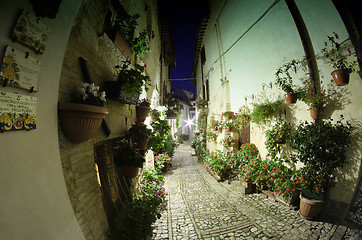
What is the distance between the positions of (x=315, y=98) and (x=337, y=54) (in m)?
0.99

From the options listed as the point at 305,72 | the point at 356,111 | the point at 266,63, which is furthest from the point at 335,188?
the point at 266,63

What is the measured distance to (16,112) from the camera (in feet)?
3.80

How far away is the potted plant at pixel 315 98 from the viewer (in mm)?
3334

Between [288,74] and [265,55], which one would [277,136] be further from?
[265,55]

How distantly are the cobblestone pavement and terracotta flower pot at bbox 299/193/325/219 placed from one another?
145 mm

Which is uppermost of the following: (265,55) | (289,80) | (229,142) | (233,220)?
(265,55)

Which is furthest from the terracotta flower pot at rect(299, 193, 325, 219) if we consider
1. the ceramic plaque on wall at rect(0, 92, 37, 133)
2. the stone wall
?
the ceramic plaque on wall at rect(0, 92, 37, 133)

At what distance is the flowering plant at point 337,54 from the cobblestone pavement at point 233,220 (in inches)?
131

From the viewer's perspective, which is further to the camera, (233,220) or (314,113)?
(233,220)

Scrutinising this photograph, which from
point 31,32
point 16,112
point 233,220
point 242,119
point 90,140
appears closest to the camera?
point 16,112

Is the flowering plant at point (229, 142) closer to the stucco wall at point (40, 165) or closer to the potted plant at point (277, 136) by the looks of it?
the potted plant at point (277, 136)

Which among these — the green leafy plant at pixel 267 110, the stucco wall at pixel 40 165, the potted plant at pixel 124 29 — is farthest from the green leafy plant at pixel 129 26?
the green leafy plant at pixel 267 110

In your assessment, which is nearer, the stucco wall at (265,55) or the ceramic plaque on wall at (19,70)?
the ceramic plaque on wall at (19,70)

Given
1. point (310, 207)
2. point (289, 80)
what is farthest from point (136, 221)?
point (289, 80)
